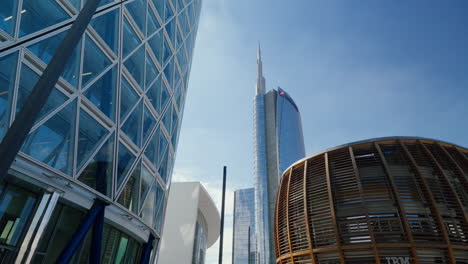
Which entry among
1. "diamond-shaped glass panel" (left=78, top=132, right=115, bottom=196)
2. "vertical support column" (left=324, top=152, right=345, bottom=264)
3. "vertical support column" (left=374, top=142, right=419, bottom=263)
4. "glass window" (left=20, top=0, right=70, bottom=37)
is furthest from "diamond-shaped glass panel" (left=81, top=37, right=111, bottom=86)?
"vertical support column" (left=374, top=142, right=419, bottom=263)

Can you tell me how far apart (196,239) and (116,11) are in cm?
3553

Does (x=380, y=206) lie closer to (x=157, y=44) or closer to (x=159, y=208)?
(x=159, y=208)

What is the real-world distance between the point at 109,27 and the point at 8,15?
16.0ft

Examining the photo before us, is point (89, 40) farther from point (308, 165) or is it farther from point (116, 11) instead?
point (308, 165)

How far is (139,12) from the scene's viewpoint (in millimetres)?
14922

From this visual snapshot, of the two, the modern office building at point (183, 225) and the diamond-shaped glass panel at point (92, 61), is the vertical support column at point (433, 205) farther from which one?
the modern office building at point (183, 225)

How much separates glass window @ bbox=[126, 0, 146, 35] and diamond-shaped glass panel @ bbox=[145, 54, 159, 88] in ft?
5.42

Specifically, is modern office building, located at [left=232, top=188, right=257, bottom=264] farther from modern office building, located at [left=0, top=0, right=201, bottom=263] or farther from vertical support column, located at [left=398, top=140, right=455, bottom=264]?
modern office building, located at [left=0, top=0, right=201, bottom=263]

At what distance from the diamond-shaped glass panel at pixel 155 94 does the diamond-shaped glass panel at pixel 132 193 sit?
4249 millimetres

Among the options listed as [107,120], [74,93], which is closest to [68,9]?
[74,93]

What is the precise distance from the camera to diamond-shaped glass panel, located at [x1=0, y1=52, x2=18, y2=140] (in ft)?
23.0

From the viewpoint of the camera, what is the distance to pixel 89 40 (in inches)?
420

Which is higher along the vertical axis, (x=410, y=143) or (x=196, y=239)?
(x=410, y=143)

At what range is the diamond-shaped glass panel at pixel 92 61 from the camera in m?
10.4
